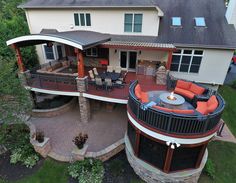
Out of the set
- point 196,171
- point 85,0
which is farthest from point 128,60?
point 196,171

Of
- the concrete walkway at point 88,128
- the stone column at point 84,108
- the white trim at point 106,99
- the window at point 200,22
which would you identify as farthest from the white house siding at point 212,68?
the stone column at point 84,108

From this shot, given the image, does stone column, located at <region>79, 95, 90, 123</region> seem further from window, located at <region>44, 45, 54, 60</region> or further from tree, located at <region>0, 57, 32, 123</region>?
window, located at <region>44, 45, 54, 60</region>

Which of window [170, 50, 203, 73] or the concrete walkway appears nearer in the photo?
the concrete walkway

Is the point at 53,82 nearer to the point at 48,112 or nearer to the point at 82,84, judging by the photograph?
the point at 48,112

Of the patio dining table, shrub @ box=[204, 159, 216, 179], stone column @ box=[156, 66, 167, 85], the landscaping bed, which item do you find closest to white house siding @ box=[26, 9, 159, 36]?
stone column @ box=[156, 66, 167, 85]

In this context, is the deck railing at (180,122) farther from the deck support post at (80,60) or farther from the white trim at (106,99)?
the deck support post at (80,60)

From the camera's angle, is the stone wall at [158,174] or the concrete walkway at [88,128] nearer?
the stone wall at [158,174]
